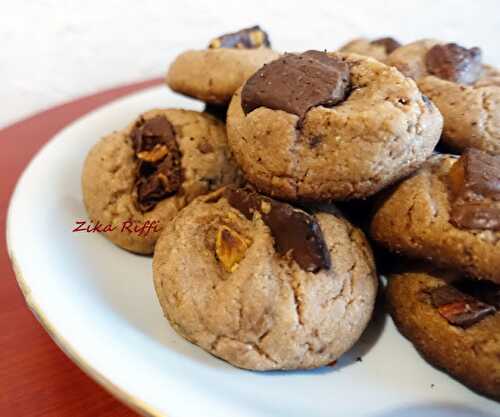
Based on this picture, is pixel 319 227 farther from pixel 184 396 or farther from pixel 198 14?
pixel 198 14

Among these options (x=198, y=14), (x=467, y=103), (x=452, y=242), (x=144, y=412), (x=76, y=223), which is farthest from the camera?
(x=198, y=14)

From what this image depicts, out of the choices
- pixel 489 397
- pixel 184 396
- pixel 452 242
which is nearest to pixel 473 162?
pixel 452 242

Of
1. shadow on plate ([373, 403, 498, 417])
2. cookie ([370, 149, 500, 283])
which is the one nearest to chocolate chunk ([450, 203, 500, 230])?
cookie ([370, 149, 500, 283])

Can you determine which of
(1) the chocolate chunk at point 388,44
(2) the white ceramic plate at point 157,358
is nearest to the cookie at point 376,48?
(1) the chocolate chunk at point 388,44

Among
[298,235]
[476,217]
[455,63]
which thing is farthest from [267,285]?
[455,63]

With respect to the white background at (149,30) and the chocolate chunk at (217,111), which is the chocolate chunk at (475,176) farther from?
the white background at (149,30)

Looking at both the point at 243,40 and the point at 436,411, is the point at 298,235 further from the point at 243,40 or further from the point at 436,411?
the point at 243,40
